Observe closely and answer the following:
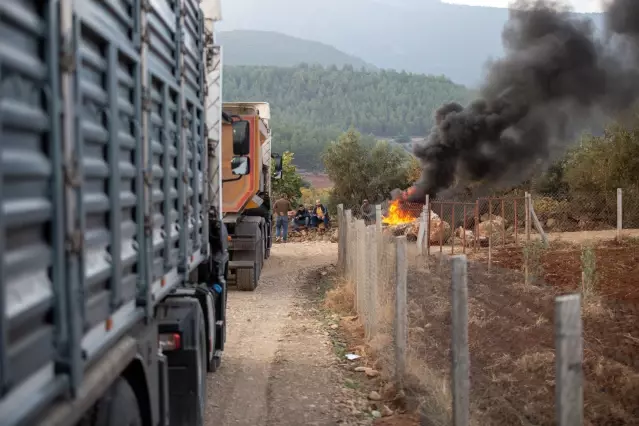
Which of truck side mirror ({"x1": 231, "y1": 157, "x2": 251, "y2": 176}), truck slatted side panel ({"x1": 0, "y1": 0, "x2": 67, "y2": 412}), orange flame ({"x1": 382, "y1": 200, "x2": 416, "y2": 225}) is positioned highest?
truck side mirror ({"x1": 231, "y1": 157, "x2": 251, "y2": 176})

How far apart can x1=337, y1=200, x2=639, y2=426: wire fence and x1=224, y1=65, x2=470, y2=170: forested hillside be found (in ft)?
307

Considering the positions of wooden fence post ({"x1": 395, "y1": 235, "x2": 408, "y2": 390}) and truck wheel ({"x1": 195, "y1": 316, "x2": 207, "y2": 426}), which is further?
wooden fence post ({"x1": 395, "y1": 235, "x2": 408, "y2": 390})

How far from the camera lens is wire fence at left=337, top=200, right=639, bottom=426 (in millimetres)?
4582

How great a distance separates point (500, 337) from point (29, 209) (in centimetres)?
696

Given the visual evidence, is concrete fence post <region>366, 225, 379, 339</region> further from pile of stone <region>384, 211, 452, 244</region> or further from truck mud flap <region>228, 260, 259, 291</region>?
pile of stone <region>384, 211, 452, 244</region>

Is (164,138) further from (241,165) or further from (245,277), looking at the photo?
(245,277)

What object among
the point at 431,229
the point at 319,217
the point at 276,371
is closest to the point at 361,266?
the point at 276,371

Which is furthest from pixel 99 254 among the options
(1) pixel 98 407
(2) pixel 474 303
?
(2) pixel 474 303

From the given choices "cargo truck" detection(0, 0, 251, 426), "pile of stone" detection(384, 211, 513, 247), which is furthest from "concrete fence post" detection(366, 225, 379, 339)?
"pile of stone" detection(384, 211, 513, 247)

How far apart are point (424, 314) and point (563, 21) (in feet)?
60.8

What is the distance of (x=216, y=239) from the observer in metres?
7.49

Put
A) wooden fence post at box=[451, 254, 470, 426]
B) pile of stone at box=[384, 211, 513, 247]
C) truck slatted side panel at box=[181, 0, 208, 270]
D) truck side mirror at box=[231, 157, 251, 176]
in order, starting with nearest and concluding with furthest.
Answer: wooden fence post at box=[451, 254, 470, 426], truck slatted side panel at box=[181, 0, 208, 270], truck side mirror at box=[231, 157, 251, 176], pile of stone at box=[384, 211, 513, 247]

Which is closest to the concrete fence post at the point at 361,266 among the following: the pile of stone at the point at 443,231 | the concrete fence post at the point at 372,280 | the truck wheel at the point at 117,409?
the concrete fence post at the point at 372,280

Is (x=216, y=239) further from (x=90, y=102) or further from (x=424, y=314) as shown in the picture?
(x=90, y=102)
